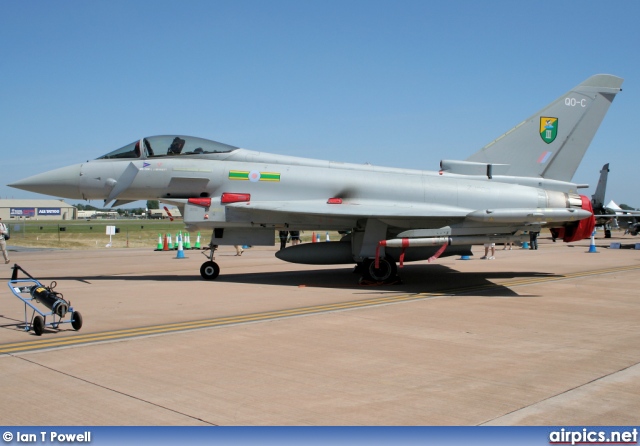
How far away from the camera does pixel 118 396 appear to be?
5.07m

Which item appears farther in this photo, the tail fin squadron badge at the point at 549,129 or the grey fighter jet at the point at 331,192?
the tail fin squadron badge at the point at 549,129

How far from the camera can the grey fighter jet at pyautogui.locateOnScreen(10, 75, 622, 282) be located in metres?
13.4

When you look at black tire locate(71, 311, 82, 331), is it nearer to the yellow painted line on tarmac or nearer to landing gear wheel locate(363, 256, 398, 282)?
the yellow painted line on tarmac

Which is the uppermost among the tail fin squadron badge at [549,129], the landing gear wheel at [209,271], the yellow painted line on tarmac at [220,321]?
the tail fin squadron badge at [549,129]

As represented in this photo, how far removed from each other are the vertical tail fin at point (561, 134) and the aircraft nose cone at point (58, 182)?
33.5 feet

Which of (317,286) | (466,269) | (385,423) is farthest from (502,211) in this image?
(385,423)

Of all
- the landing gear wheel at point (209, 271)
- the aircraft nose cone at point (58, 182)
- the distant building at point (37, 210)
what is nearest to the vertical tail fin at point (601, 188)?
the landing gear wheel at point (209, 271)

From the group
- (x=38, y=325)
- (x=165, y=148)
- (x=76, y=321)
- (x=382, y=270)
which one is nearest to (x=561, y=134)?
(x=382, y=270)

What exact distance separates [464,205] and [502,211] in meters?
1.30

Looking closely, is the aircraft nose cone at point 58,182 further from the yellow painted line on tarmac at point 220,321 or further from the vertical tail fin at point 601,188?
the vertical tail fin at point 601,188

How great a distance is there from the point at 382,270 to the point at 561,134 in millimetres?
5647

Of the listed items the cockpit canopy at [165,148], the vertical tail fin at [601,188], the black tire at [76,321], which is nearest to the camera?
the black tire at [76,321]

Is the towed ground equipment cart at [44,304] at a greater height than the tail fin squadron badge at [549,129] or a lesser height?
lesser

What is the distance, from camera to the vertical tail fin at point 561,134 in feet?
48.0
